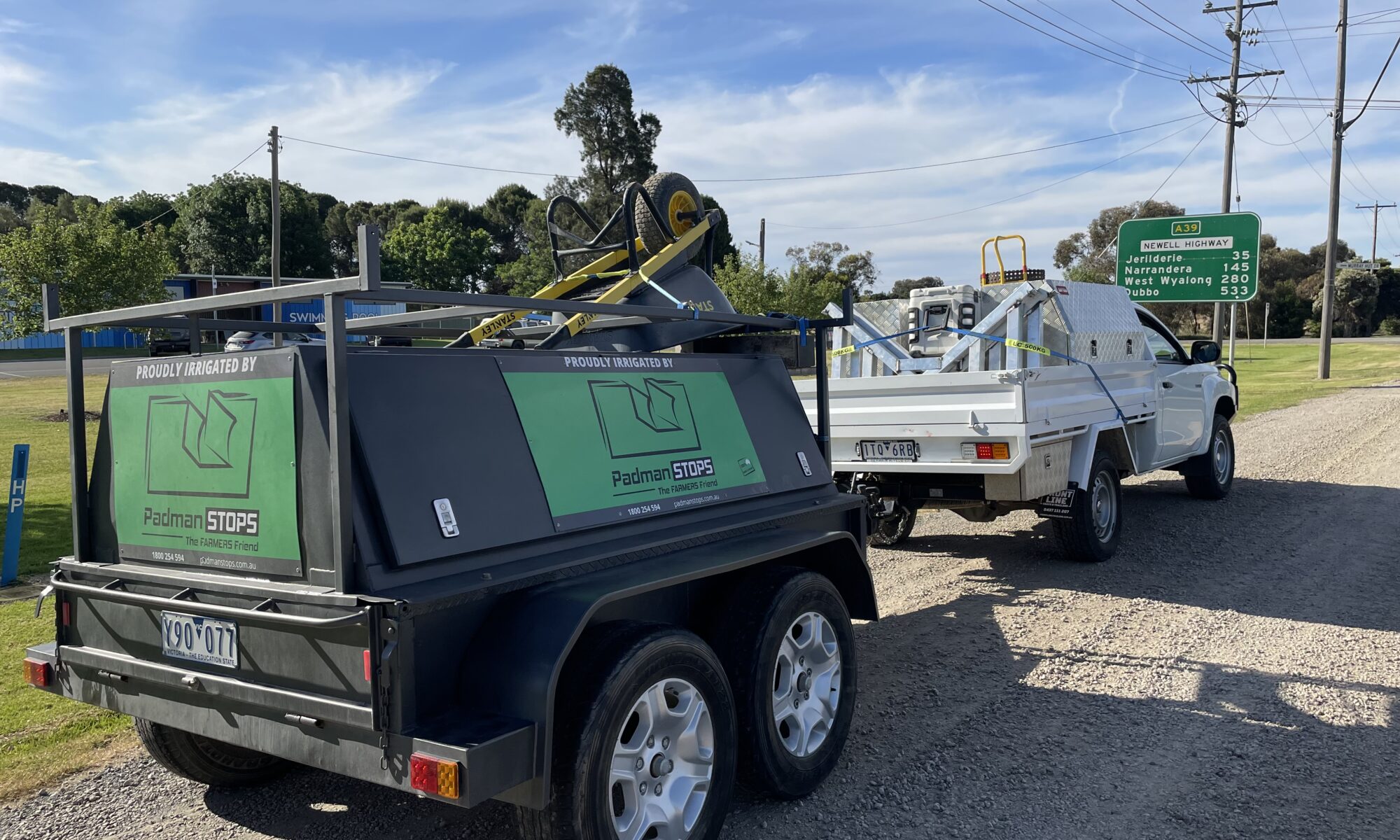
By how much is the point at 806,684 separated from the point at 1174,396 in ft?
23.8

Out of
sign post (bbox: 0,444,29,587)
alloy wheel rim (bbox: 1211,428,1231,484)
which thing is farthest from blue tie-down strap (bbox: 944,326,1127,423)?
sign post (bbox: 0,444,29,587)

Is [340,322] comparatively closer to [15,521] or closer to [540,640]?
[540,640]

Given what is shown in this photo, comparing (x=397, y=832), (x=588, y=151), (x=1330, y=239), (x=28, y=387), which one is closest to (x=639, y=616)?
(x=397, y=832)

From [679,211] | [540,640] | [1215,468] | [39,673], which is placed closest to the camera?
[540,640]

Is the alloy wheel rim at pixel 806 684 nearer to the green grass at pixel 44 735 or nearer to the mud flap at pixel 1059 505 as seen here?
the green grass at pixel 44 735

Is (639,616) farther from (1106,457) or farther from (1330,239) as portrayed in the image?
(1330,239)

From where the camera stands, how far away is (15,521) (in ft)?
25.4

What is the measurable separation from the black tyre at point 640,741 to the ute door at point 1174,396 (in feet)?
24.5

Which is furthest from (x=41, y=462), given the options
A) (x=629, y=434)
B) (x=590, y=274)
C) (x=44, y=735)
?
(x=629, y=434)

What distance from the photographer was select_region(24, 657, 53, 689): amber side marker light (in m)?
3.67

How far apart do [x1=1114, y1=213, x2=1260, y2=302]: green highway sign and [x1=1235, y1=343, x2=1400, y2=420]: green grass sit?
8.72 feet

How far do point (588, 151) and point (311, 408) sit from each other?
52.6 m

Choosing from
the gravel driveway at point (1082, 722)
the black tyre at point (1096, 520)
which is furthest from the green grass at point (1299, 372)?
the gravel driveway at point (1082, 722)

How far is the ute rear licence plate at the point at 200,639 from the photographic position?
3148 millimetres
